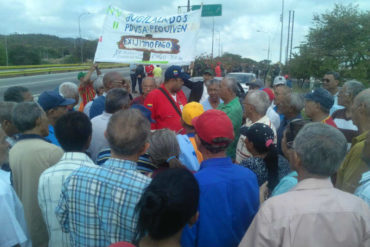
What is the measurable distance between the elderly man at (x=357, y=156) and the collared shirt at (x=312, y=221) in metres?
0.92

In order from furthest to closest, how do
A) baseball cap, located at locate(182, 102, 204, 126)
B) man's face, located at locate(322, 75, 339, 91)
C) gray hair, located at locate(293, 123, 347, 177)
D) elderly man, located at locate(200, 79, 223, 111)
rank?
man's face, located at locate(322, 75, 339, 91) < elderly man, located at locate(200, 79, 223, 111) < baseball cap, located at locate(182, 102, 204, 126) < gray hair, located at locate(293, 123, 347, 177)

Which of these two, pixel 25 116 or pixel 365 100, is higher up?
pixel 365 100

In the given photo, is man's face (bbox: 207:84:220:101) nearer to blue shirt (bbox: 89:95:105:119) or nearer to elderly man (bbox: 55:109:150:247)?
blue shirt (bbox: 89:95:105:119)

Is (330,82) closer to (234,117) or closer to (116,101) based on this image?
(234,117)

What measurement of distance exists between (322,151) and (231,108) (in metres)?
2.51

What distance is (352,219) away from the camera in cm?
165

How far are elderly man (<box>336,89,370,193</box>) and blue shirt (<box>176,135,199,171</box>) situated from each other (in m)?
1.32

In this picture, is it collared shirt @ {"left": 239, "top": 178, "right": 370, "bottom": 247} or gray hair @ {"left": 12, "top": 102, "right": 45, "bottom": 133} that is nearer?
collared shirt @ {"left": 239, "top": 178, "right": 370, "bottom": 247}

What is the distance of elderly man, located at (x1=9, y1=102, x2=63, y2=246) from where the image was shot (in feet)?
8.32

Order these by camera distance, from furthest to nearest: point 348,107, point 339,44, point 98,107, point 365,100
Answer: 1. point 339,44
2. point 98,107
3. point 348,107
4. point 365,100

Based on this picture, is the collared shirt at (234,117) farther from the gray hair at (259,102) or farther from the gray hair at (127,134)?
the gray hair at (127,134)

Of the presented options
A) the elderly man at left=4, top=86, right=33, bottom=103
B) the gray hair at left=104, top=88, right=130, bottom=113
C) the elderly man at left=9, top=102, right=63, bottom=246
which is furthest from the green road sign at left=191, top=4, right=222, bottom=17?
the elderly man at left=9, top=102, right=63, bottom=246

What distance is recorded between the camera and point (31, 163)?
8.30ft

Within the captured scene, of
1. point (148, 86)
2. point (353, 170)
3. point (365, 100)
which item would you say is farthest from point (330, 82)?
point (353, 170)
